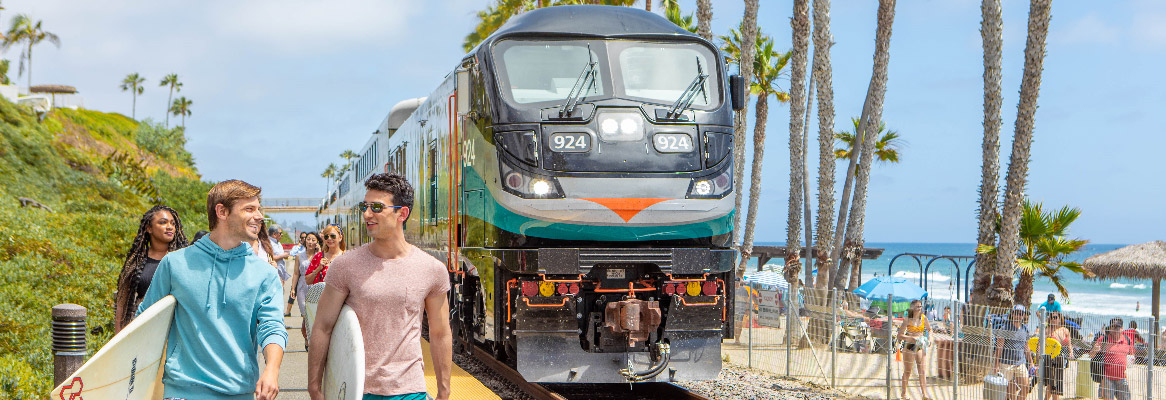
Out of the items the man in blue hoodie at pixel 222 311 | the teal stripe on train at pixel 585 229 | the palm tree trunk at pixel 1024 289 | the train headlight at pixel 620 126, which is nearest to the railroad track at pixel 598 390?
the teal stripe on train at pixel 585 229

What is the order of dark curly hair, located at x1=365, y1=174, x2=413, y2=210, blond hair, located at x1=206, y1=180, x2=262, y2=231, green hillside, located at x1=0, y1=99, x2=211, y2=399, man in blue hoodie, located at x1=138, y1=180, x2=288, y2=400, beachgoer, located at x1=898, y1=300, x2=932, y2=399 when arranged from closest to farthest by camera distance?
man in blue hoodie, located at x1=138, y1=180, x2=288, y2=400, blond hair, located at x1=206, y1=180, x2=262, y2=231, dark curly hair, located at x1=365, y1=174, x2=413, y2=210, green hillside, located at x1=0, y1=99, x2=211, y2=399, beachgoer, located at x1=898, y1=300, x2=932, y2=399

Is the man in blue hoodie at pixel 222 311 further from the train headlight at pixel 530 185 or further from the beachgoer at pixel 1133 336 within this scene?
the beachgoer at pixel 1133 336

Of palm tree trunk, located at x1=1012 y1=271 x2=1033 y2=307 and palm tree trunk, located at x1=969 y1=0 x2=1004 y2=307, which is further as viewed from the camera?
palm tree trunk, located at x1=1012 y1=271 x2=1033 y2=307

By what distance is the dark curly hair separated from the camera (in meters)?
4.89

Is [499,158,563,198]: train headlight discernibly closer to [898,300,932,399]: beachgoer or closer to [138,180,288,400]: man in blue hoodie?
[138,180,288,400]: man in blue hoodie

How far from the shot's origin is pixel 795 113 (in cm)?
2323

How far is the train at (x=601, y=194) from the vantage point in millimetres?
9320

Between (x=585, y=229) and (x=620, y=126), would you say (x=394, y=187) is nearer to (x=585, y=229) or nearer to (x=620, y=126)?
(x=585, y=229)

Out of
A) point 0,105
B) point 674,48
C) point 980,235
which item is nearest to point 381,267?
point 674,48

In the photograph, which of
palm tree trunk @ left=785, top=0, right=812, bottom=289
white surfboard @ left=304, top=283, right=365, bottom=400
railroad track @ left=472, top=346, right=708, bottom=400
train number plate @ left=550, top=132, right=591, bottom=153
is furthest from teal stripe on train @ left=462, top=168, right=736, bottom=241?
palm tree trunk @ left=785, top=0, right=812, bottom=289

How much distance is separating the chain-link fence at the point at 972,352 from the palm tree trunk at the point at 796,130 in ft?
25.9

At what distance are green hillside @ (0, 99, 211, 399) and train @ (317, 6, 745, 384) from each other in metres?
3.81

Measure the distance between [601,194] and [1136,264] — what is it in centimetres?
2581

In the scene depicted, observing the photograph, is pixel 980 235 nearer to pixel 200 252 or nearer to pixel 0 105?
pixel 200 252
